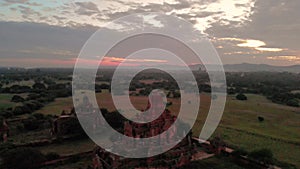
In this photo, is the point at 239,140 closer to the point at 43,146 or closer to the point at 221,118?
the point at 221,118

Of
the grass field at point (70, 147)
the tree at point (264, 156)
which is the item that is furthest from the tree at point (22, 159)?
the tree at point (264, 156)

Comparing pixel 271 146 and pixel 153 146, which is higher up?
pixel 153 146

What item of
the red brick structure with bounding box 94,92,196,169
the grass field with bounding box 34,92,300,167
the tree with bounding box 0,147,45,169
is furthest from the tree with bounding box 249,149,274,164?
the tree with bounding box 0,147,45,169

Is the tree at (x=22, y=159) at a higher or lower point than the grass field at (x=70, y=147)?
higher

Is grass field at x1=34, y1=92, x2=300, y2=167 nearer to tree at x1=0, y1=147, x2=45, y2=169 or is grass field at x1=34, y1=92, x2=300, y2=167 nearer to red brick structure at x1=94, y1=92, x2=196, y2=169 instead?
red brick structure at x1=94, y1=92, x2=196, y2=169

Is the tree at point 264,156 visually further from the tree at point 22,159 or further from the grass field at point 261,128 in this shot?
the tree at point 22,159

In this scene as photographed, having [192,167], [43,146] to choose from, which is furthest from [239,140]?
[43,146]

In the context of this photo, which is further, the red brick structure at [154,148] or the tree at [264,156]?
the tree at [264,156]

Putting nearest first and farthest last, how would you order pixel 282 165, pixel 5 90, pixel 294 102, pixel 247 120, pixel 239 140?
1. pixel 282 165
2. pixel 239 140
3. pixel 247 120
4. pixel 294 102
5. pixel 5 90
